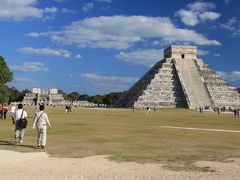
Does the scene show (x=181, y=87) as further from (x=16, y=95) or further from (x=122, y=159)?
(x=16, y=95)

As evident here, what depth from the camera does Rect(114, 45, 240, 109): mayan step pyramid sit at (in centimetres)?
7544

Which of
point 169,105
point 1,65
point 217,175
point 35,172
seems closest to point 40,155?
point 35,172

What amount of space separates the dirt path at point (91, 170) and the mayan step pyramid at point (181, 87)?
6214 centimetres

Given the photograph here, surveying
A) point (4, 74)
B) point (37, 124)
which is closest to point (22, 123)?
point (37, 124)

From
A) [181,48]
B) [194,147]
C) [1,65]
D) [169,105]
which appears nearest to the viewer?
[194,147]

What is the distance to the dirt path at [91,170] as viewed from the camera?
938 cm

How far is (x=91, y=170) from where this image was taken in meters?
10.1

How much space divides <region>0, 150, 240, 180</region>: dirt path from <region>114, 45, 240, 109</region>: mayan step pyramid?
204 feet

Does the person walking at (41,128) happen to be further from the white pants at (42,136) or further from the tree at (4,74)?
the tree at (4,74)

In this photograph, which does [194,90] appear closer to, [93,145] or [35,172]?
[93,145]

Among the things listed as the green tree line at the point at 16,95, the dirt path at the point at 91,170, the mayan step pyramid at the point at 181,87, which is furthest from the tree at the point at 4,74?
the dirt path at the point at 91,170

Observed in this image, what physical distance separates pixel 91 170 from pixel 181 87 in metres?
68.6

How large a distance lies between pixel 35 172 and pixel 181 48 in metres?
77.2

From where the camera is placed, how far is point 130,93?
8594 cm
